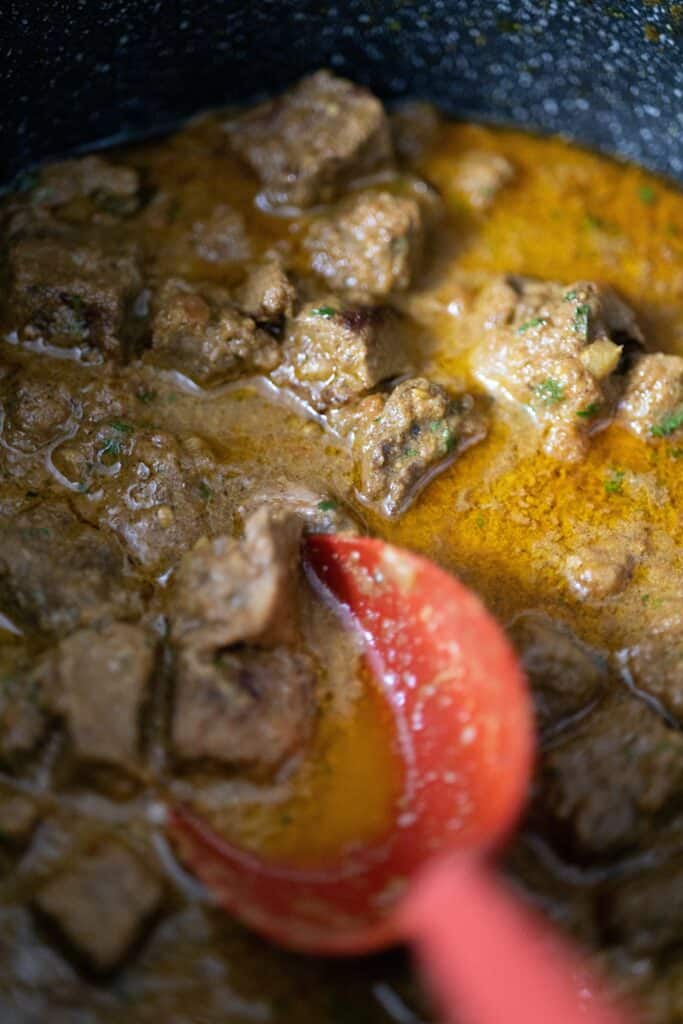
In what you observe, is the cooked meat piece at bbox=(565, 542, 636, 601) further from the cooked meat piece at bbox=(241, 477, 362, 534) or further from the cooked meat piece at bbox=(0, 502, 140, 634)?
the cooked meat piece at bbox=(0, 502, 140, 634)

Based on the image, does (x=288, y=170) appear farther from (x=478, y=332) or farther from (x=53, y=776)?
(x=53, y=776)

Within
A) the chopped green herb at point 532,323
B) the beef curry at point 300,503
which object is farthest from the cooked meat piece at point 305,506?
the chopped green herb at point 532,323

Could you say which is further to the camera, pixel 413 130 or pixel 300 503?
pixel 413 130

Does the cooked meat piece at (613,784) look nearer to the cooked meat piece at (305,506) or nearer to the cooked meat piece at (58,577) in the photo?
the cooked meat piece at (305,506)

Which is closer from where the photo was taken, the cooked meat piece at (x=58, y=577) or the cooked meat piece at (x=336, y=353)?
the cooked meat piece at (x=58, y=577)

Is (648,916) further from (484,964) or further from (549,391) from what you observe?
(549,391)

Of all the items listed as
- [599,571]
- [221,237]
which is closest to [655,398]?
[599,571]

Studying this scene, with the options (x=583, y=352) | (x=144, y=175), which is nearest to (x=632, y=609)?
(x=583, y=352)
